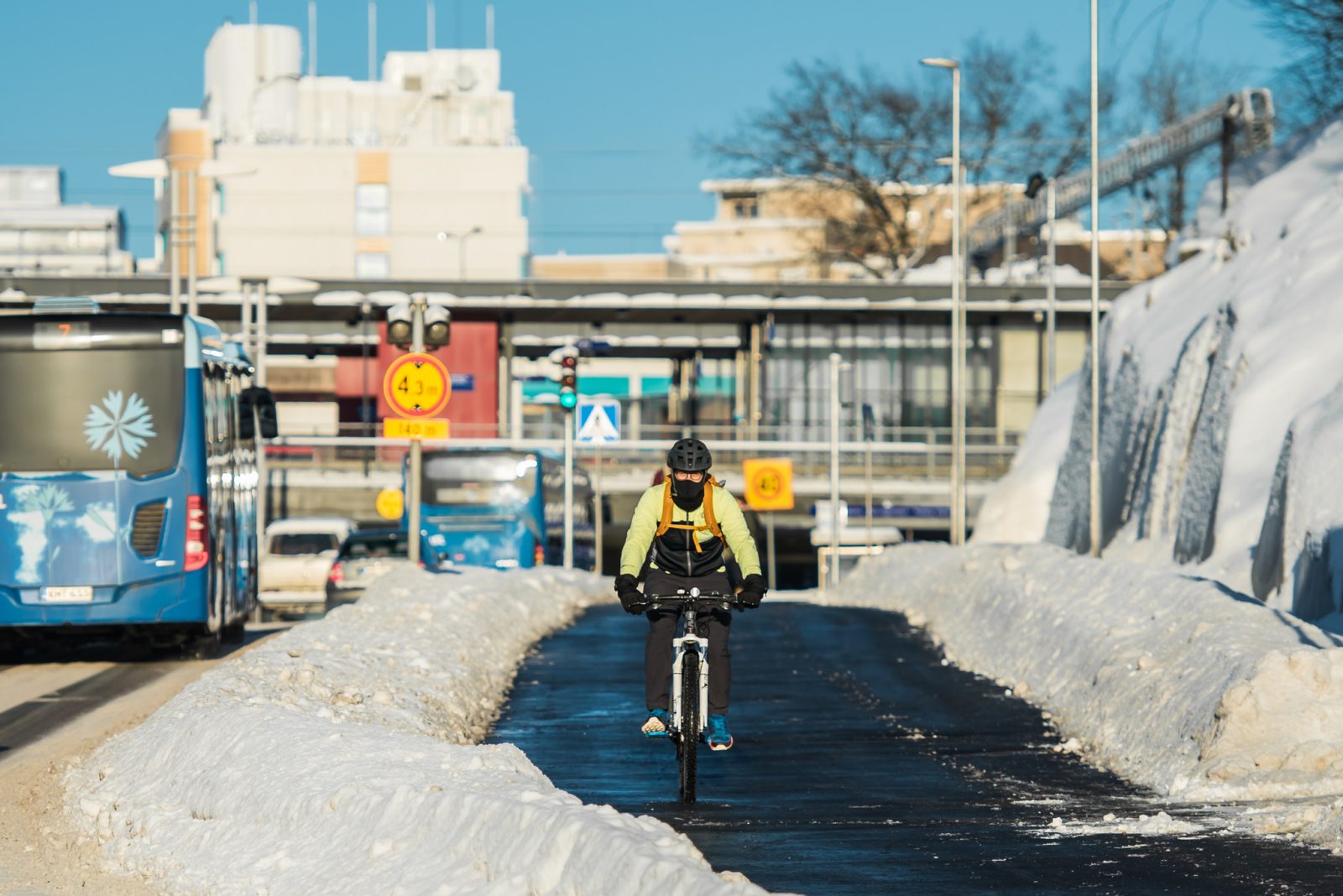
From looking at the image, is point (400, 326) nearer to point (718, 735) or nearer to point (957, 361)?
point (718, 735)

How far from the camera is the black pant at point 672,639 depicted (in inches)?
416

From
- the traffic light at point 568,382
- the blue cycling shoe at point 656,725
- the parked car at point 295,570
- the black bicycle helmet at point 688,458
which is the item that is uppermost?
the traffic light at point 568,382

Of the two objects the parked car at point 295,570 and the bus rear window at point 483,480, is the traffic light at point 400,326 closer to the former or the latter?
the bus rear window at point 483,480

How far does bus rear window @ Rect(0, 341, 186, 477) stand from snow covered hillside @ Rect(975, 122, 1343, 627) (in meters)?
10.1

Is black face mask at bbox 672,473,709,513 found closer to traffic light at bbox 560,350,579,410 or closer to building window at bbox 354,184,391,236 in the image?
traffic light at bbox 560,350,579,410

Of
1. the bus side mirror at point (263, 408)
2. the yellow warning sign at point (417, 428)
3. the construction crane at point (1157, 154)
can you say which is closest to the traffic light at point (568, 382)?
Answer: the yellow warning sign at point (417, 428)

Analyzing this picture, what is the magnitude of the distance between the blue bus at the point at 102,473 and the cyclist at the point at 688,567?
29.9 ft

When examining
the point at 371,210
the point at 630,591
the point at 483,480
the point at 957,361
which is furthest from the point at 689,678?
the point at 371,210

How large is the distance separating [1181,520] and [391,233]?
256 feet

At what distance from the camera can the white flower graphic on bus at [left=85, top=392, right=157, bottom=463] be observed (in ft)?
60.8

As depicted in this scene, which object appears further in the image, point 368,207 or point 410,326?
point 368,207

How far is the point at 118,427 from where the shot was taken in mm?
18562

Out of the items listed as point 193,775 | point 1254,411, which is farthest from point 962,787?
point 1254,411

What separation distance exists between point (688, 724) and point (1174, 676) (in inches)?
167
